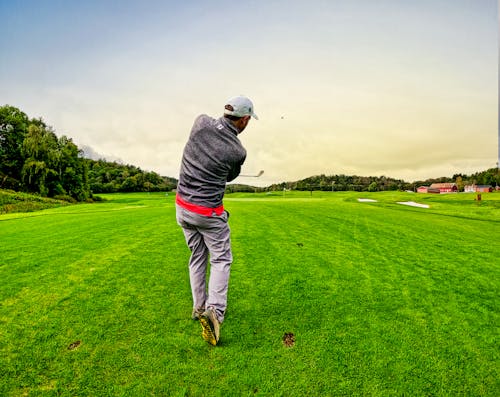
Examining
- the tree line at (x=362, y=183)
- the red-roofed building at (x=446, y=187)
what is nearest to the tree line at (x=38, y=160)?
the tree line at (x=362, y=183)

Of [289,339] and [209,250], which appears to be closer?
[289,339]

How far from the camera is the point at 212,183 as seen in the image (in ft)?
10.8

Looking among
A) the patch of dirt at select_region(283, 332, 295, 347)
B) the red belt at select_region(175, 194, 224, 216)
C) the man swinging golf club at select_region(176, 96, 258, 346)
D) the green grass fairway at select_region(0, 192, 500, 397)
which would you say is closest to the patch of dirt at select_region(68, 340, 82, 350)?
the green grass fairway at select_region(0, 192, 500, 397)

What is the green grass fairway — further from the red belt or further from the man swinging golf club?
the red belt

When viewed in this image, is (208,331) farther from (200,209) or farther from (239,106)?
(239,106)

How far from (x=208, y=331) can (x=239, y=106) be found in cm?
230

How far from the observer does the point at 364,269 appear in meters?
4.98


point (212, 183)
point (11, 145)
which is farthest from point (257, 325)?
point (11, 145)

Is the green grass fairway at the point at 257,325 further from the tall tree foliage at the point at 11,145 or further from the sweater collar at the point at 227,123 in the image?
the tall tree foliage at the point at 11,145

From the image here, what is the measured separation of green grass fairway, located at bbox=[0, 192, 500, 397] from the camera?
7.72 feet

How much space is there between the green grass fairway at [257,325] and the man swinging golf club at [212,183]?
369 millimetres

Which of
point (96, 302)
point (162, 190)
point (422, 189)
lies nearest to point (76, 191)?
point (162, 190)

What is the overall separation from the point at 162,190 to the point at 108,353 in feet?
298

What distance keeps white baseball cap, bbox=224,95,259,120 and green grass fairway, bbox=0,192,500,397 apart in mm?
2239
